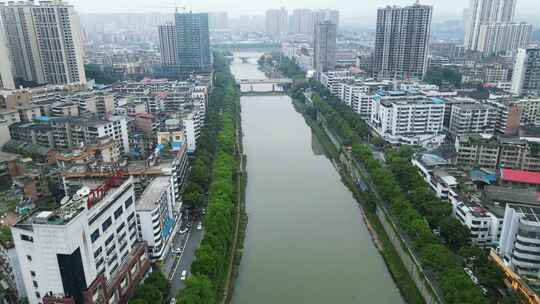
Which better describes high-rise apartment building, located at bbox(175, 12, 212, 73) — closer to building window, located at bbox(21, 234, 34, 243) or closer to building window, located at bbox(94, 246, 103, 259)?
building window, located at bbox(94, 246, 103, 259)

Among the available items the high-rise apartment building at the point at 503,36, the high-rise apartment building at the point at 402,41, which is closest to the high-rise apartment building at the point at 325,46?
the high-rise apartment building at the point at 402,41

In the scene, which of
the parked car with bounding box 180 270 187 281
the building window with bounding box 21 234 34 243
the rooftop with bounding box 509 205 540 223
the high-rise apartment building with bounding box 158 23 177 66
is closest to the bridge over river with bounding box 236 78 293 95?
the high-rise apartment building with bounding box 158 23 177 66

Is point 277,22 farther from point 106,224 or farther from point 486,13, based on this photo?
point 106,224

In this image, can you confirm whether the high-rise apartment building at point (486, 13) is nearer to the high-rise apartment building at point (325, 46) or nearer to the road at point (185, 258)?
the high-rise apartment building at point (325, 46)

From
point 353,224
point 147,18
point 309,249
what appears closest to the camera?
point 309,249

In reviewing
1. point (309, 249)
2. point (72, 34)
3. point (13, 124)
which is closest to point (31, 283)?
point (309, 249)

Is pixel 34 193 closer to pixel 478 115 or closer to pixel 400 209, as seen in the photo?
pixel 400 209

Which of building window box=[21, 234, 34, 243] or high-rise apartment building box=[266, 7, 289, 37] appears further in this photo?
high-rise apartment building box=[266, 7, 289, 37]

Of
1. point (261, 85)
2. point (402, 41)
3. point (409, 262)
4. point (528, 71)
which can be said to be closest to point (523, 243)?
point (409, 262)
